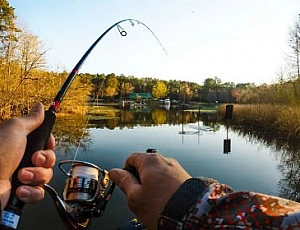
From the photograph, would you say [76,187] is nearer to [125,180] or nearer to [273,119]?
[125,180]

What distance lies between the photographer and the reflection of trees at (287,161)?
22.0ft

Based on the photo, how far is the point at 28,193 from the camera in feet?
3.59

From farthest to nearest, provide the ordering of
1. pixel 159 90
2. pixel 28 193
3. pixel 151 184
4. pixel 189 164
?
pixel 159 90
pixel 189 164
pixel 28 193
pixel 151 184

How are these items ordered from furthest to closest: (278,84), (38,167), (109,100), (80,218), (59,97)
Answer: (109,100), (278,84), (59,97), (80,218), (38,167)

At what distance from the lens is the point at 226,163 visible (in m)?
8.98

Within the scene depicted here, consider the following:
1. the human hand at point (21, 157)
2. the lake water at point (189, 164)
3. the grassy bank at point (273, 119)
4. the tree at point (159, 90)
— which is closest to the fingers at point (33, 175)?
the human hand at point (21, 157)

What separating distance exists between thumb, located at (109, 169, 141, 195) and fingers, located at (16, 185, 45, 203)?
35cm

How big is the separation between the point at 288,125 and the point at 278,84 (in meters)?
6.19

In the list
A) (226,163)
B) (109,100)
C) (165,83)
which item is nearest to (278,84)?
(226,163)

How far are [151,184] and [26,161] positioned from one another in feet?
1.83

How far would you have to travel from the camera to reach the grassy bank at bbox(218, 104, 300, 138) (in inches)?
601

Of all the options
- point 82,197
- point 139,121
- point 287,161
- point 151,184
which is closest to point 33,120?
point 82,197

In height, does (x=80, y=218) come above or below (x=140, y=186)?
below

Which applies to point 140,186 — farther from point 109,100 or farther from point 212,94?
point 212,94
